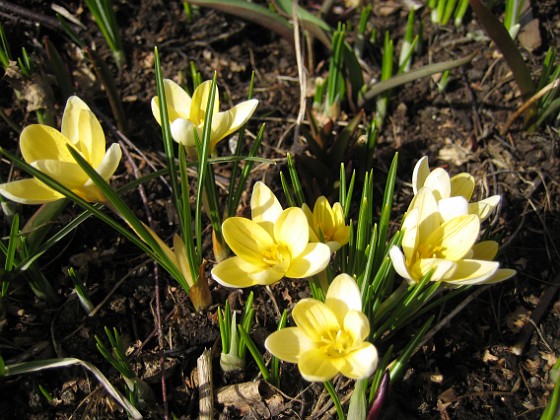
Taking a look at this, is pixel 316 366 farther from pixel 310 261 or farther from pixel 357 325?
pixel 310 261

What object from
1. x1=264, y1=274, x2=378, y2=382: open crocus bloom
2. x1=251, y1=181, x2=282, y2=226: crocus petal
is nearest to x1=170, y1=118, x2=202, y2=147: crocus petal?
x1=251, y1=181, x2=282, y2=226: crocus petal

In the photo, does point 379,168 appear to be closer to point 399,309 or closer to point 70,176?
point 399,309

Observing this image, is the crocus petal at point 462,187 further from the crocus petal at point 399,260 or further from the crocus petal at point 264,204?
the crocus petal at point 264,204

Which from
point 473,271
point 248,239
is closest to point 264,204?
point 248,239

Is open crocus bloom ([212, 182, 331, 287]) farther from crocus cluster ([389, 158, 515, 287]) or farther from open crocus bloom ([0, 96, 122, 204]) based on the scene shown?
open crocus bloom ([0, 96, 122, 204])

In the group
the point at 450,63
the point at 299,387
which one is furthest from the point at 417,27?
the point at 299,387

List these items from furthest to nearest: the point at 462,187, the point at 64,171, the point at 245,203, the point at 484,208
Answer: the point at 245,203 → the point at 462,187 → the point at 484,208 → the point at 64,171

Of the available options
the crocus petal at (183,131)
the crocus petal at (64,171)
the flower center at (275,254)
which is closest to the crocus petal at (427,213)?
the flower center at (275,254)
